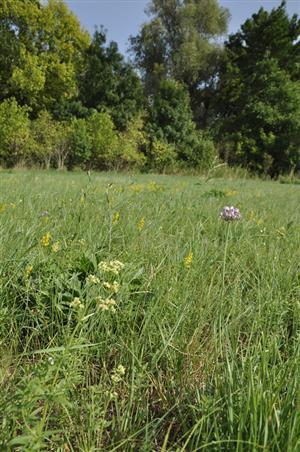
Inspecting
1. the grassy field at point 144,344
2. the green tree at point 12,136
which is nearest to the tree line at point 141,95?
the green tree at point 12,136

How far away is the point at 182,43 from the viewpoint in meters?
21.8

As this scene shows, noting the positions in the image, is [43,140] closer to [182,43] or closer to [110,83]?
[110,83]

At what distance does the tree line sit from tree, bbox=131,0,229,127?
80 mm

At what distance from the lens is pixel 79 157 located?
15219 mm

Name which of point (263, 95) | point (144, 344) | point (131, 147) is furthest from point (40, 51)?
point (144, 344)

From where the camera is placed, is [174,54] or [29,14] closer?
[29,14]

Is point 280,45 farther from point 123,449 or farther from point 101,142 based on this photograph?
point 123,449

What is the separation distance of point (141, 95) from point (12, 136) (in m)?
7.78

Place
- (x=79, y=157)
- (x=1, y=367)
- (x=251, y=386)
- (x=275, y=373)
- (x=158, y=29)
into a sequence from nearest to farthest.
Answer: (x=251, y=386) → (x=275, y=373) → (x=1, y=367) → (x=79, y=157) → (x=158, y=29)

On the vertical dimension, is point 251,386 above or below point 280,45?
below

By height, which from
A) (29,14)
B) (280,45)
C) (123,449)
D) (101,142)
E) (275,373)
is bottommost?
(123,449)

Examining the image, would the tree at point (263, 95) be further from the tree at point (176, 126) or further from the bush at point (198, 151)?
the tree at point (176, 126)

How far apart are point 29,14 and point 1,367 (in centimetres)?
1893

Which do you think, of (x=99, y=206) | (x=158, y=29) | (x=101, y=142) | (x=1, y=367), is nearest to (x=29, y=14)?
(x=101, y=142)
